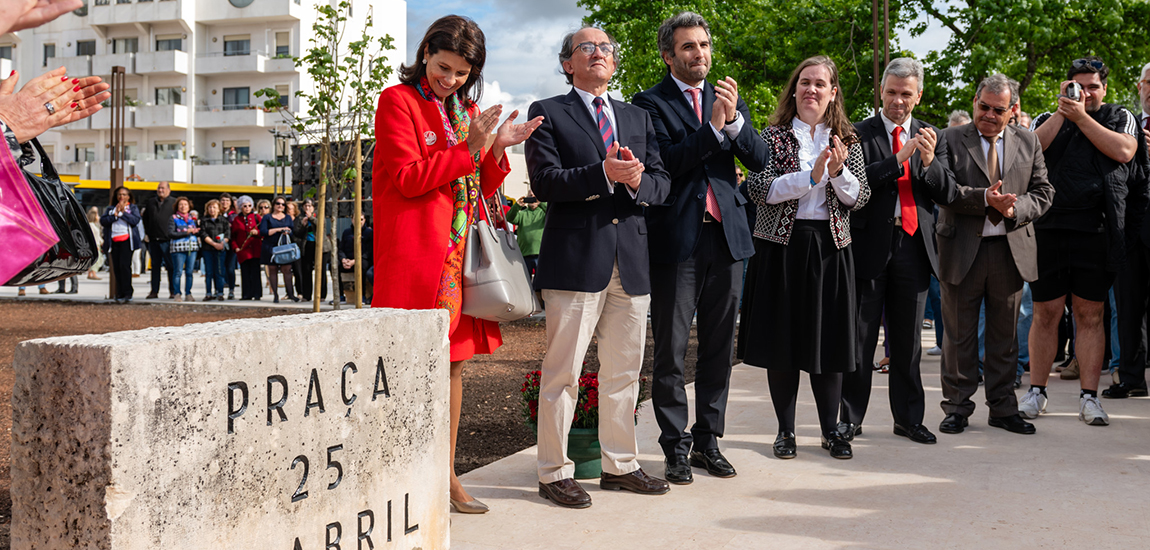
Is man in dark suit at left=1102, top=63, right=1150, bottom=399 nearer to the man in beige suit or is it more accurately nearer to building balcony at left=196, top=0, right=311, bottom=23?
the man in beige suit

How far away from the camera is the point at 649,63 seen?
30094mm

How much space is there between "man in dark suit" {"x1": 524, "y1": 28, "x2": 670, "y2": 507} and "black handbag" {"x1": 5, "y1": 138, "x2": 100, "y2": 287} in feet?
7.28

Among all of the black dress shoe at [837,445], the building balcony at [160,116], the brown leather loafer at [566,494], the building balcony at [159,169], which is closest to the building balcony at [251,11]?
the building balcony at [160,116]

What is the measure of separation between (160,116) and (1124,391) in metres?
56.8

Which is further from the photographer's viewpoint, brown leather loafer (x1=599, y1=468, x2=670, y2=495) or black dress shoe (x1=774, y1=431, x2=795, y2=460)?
black dress shoe (x1=774, y1=431, x2=795, y2=460)

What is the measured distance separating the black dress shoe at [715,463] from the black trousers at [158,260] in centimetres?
1502

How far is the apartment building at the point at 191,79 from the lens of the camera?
5422 centimetres

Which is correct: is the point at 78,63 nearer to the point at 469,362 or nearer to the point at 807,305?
the point at 469,362

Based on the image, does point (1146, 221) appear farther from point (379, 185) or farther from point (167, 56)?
point (167, 56)

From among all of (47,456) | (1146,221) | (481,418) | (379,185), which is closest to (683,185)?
(379,185)

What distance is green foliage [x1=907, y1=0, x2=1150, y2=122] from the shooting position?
21.4 m

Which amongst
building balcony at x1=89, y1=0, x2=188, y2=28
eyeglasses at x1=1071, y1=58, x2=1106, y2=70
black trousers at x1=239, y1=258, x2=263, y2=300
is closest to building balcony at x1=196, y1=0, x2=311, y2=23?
building balcony at x1=89, y1=0, x2=188, y2=28

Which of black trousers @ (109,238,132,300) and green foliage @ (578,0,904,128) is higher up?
green foliage @ (578,0,904,128)

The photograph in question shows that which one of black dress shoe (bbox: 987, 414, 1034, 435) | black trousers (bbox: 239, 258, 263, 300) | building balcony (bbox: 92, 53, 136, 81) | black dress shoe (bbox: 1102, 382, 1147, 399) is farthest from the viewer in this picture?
building balcony (bbox: 92, 53, 136, 81)
